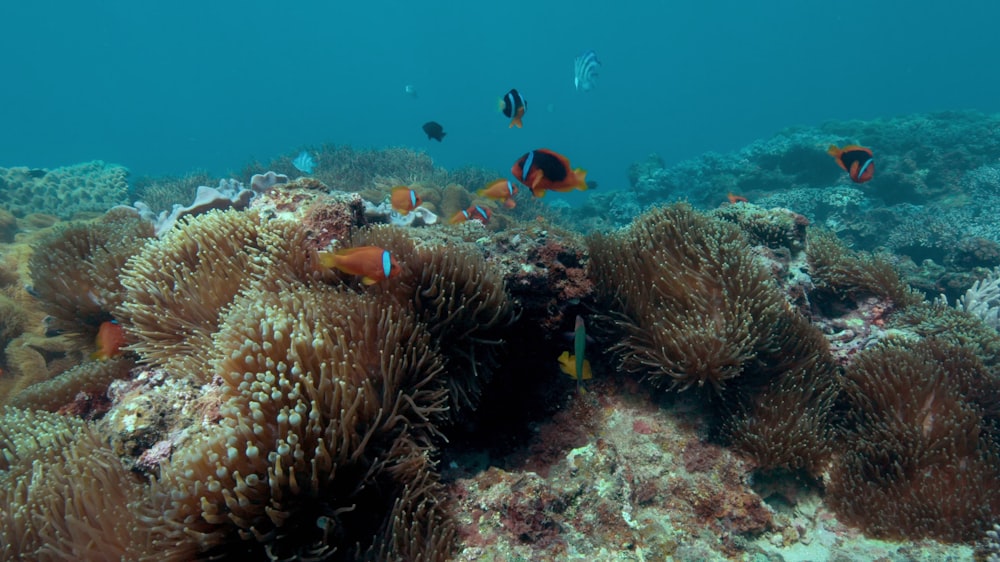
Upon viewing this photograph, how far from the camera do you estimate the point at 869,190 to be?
1672 cm

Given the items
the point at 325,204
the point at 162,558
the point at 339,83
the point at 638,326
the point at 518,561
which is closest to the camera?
the point at 162,558

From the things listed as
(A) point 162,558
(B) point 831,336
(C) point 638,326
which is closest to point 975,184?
(B) point 831,336

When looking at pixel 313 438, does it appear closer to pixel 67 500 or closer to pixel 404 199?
pixel 67 500

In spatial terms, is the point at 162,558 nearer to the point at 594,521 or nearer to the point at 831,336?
the point at 594,521

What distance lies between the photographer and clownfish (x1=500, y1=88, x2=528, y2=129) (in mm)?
6832

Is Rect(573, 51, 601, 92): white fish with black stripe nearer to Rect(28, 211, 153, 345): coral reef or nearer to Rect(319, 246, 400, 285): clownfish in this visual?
Rect(319, 246, 400, 285): clownfish

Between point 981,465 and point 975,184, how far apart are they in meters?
18.0

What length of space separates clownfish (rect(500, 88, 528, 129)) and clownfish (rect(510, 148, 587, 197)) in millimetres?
2484

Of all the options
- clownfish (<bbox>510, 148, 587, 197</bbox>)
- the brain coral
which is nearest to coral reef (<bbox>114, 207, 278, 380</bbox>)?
clownfish (<bbox>510, 148, 587, 197</bbox>)

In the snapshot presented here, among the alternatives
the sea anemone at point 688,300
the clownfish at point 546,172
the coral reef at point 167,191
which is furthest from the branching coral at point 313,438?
the coral reef at point 167,191

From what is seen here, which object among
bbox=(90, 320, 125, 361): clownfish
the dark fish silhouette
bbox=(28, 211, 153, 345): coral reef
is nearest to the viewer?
bbox=(90, 320, 125, 361): clownfish

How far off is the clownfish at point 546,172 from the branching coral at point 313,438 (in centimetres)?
229

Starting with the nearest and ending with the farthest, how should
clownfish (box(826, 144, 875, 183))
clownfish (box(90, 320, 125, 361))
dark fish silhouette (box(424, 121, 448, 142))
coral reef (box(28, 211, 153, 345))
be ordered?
clownfish (box(90, 320, 125, 361)) → coral reef (box(28, 211, 153, 345)) → clownfish (box(826, 144, 875, 183)) → dark fish silhouette (box(424, 121, 448, 142))

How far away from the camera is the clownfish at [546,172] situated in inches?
181
